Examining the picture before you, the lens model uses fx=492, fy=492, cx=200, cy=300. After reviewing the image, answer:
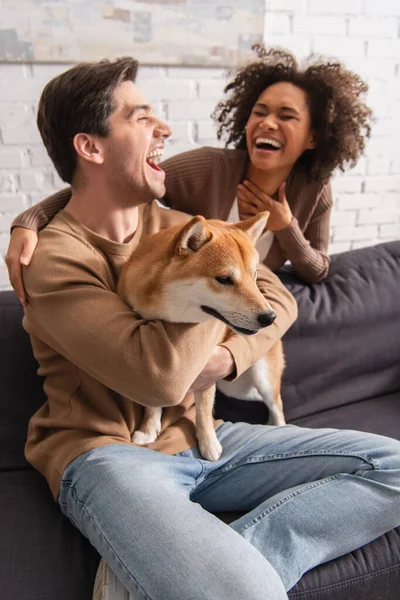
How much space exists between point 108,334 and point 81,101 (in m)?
0.58

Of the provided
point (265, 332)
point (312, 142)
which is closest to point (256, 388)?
point (265, 332)

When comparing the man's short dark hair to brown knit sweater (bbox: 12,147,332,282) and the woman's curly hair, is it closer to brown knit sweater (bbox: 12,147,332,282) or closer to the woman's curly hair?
brown knit sweater (bbox: 12,147,332,282)

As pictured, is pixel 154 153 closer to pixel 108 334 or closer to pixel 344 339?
pixel 108 334

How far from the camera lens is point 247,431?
1335 millimetres

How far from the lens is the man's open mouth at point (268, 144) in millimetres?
1507

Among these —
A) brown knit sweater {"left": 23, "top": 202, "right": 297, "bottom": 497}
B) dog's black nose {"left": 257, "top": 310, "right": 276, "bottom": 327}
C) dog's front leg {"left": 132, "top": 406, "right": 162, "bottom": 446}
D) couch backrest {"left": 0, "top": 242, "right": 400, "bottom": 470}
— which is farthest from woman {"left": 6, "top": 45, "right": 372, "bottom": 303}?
dog's front leg {"left": 132, "top": 406, "right": 162, "bottom": 446}

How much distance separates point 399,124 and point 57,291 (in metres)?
2.19

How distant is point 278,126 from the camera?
4.99 feet

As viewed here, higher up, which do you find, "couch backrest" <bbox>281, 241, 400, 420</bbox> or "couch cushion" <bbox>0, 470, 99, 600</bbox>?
"couch backrest" <bbox>281, 241, 400, 420</bbox>

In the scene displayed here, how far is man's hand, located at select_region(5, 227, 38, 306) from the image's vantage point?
114 cm

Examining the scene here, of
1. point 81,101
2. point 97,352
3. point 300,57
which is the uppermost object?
point 300,57

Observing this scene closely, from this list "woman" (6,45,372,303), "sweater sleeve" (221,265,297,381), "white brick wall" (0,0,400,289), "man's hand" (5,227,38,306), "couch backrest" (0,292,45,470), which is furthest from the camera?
"white brick wall" (0,0,400,289)

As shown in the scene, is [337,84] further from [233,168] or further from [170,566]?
[170,566]

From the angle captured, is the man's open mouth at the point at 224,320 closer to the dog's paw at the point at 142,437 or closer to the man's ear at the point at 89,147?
the dog's paw at the point at 142,437
